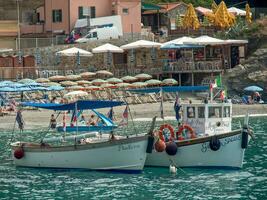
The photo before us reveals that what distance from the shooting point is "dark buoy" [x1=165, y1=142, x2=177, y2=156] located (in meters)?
42.7

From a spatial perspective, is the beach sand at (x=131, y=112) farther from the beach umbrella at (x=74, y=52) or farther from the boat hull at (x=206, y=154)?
the boat hull at (x=206, y=154)

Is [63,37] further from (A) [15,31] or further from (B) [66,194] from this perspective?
(B) [66,194]

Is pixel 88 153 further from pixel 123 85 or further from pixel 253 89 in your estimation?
pixel 253 89

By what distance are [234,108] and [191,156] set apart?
33140mm

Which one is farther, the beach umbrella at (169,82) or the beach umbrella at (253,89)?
the beach umbrella at (253,89)

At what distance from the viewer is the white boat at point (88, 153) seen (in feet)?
137

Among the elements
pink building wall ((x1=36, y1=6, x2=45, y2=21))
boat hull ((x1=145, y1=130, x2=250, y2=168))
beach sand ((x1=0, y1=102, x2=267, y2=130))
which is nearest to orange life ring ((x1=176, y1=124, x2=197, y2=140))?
boat hull ((x1=145, y1=130, x2=250, y2=168))

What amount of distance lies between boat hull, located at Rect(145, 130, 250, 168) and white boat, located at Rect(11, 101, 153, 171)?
1.91 m

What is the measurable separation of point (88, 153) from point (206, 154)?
18.4 ft

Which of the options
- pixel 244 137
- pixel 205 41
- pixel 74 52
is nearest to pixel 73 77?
pixel 74 52

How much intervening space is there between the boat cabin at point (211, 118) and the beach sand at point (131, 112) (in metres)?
23.2

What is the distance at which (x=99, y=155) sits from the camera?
4241 cm

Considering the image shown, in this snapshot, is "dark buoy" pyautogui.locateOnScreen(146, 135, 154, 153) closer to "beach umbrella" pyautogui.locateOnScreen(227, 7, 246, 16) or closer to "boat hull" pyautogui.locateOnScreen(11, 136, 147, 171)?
"boat hull" pyautogui.locateOnScreen(11, 136, 147, 171)

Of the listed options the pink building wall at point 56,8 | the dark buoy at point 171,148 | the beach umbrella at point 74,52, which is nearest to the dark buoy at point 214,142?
the dark buoy at point 171,148
